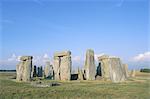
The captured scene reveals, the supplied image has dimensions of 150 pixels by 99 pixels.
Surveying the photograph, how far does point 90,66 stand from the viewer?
944 inches

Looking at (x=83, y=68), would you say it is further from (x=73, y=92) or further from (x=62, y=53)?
(x=73, y=92)

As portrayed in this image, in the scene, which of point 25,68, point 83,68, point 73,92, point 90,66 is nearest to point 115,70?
point 90,66

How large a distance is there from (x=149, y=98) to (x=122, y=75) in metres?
10.1

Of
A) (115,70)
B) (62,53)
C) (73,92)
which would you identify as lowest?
(73,92)

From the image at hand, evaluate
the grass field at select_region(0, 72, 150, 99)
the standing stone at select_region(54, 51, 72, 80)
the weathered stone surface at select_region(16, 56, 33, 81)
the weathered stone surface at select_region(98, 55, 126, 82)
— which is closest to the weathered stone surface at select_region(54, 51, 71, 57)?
the standing stone at select_region(54, 51, 72, 80)

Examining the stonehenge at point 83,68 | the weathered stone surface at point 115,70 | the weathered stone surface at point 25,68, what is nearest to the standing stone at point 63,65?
the stonehenge at point 83,68

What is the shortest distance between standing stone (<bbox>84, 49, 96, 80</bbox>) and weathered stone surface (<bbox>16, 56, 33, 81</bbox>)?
5661 mm

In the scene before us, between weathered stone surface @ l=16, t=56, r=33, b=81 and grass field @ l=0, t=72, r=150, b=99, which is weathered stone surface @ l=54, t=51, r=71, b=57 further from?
grass field @ l=0, t=72, r=150, b=99

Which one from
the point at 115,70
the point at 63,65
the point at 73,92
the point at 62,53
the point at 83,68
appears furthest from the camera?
the point at 83,68

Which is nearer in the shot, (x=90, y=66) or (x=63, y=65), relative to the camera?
(x=63, y=65)

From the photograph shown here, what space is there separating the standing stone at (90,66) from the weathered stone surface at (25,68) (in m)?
5.66

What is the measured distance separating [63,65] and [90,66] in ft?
8.87

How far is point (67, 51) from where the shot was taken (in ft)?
77.3

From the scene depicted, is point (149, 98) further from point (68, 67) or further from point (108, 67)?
point (68, 67)
